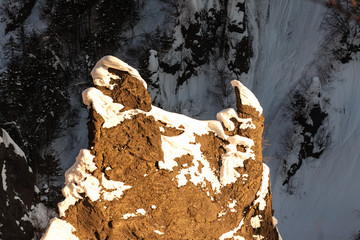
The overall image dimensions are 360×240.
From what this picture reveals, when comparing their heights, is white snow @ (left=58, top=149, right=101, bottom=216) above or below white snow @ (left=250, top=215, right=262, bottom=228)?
above

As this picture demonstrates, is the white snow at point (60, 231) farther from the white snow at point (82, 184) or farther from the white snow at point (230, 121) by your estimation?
the white snow at point (230, 121)

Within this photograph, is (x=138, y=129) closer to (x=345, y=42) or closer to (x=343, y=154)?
(x=343, y=154)

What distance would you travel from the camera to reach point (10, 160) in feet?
30.9

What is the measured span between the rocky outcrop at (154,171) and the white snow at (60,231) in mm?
12

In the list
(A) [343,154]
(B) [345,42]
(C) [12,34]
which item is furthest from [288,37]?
(C) [12,34]

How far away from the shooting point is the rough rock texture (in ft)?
28.9

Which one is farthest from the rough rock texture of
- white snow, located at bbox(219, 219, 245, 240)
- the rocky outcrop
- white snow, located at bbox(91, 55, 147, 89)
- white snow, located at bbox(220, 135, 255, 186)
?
white snow, located at bbox(220, 135, 255, 186)

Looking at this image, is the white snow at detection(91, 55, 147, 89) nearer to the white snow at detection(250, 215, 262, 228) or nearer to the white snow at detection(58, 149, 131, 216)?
the white snow at detection(58, 149, 131, 216)

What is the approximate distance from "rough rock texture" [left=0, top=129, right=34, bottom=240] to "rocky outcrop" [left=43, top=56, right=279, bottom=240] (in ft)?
18.2

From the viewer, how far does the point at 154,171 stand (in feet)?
15.2

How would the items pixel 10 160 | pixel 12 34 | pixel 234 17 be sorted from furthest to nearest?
pixel 12 34 < pixel 234 17 < pixel 10 160

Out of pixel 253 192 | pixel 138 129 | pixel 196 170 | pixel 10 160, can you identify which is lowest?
pixel 10 160

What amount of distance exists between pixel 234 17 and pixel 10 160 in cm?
1133

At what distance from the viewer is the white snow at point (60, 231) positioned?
418 centimetres
